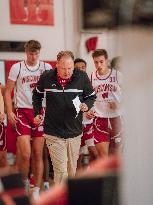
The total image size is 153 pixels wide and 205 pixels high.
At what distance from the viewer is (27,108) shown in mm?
6914

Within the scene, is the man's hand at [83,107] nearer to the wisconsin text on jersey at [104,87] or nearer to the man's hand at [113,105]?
the man's hand at [113,105]

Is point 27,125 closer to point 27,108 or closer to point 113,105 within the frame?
point 27,108

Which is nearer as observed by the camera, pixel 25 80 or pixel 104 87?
pixel 25 80

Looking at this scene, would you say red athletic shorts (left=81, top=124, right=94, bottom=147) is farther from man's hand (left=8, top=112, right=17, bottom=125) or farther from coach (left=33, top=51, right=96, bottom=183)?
coach (left=33, top=51, right=96, bottom=183)

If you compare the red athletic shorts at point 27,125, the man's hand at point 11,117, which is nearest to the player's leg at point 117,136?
the red athletic shorts at point 27,125

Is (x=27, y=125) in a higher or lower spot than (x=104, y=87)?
lower

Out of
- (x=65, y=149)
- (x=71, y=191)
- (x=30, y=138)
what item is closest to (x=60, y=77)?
(x=65, y=149)

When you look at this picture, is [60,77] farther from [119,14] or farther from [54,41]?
[119,14]

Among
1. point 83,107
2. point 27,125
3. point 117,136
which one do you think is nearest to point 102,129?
point 27,125

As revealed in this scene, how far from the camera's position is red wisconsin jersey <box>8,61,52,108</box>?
688 centimetres

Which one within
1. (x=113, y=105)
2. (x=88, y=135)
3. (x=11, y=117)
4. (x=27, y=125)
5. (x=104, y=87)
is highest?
(x=104, y=87)

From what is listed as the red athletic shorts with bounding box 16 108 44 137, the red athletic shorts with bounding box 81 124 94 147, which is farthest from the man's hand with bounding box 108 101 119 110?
the red athletic shorts with bounding box 16 108 44 137

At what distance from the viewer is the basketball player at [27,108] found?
22.2 ft

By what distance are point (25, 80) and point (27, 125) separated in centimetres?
55
